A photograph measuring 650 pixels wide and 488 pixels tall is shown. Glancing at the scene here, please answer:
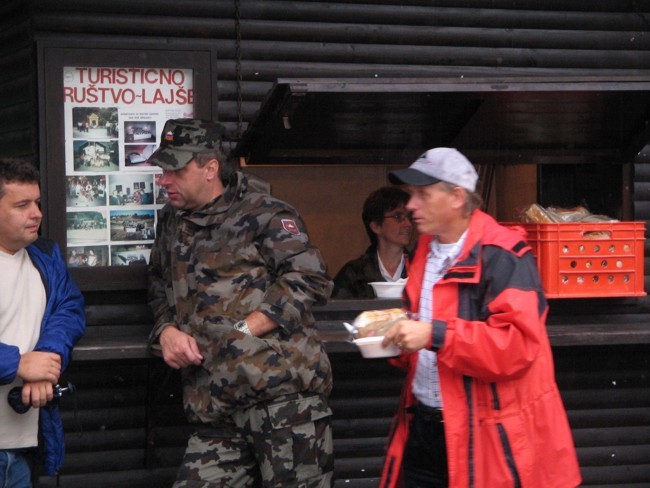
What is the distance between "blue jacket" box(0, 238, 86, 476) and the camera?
4676mm

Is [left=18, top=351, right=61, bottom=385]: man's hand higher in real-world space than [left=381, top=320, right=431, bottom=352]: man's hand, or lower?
lower

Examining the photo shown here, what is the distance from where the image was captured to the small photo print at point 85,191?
5.75 meters

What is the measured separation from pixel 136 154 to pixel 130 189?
209 mm

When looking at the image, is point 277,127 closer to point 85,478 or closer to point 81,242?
point 81,242

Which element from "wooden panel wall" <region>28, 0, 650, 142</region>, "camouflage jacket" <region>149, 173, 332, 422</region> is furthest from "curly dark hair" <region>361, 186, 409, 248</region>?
"camouflage jacket" <region>149, 173, 332, 422</region>

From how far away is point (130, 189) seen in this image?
5.84 metres

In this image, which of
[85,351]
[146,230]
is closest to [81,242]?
[146,230]

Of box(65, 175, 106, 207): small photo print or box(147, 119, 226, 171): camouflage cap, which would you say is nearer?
box(147, 119, 226, 171): camouflage cap

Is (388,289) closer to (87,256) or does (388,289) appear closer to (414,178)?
(87,256)

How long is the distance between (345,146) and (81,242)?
187 centimetres

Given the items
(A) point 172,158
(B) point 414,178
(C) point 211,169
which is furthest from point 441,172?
(A) point 172,158

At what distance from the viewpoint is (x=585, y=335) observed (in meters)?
5.50

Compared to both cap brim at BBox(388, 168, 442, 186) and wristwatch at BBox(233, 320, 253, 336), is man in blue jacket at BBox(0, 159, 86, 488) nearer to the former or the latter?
wristwatch at BBox(233, 320, 253, 336)

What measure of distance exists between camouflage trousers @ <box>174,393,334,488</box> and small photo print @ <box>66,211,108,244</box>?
1.55 m
